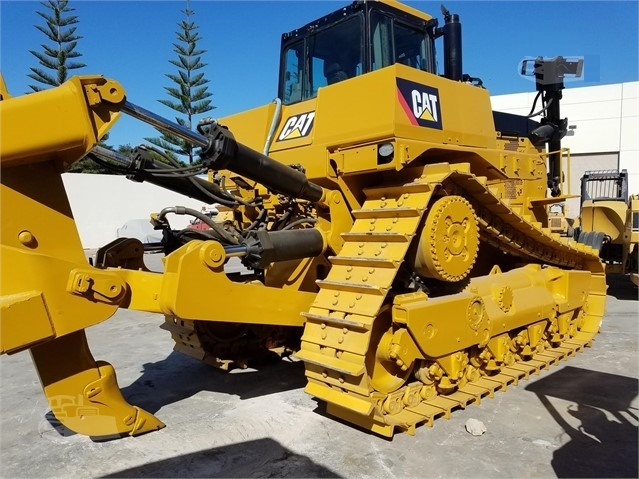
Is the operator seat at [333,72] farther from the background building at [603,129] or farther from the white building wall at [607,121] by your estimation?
the white building wall at [607,121]

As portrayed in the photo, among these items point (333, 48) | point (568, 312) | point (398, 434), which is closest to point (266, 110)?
point (333, 48)

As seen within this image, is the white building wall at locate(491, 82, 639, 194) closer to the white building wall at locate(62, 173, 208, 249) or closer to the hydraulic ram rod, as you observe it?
the white building wall at locate(62, 173, 208, 249)

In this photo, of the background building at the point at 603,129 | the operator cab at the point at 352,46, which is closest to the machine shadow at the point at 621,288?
the operator cab at the point at 352,46

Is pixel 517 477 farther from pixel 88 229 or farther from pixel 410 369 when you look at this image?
pixel 88 229

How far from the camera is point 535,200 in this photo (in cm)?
Answer: 646

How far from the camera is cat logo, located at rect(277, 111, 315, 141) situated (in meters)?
4.94

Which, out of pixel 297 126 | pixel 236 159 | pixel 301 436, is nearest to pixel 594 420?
pixel 301 436

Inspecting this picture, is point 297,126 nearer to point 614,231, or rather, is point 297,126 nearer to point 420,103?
point 420,103

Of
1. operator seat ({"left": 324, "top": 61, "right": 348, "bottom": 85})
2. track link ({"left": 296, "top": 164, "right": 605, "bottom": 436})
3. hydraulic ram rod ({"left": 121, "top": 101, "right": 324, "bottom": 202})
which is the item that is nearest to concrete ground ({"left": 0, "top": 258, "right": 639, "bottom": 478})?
track link ({"left": 296, "top": 164, "right": 605, "bottom": 436})

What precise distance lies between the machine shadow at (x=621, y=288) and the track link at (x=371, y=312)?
6.57 m

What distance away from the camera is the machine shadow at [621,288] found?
32.4 feet

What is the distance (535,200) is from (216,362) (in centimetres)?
437

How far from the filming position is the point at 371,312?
354cm

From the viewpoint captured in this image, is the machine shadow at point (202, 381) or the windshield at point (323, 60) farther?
the windshield at point (323, 60)
